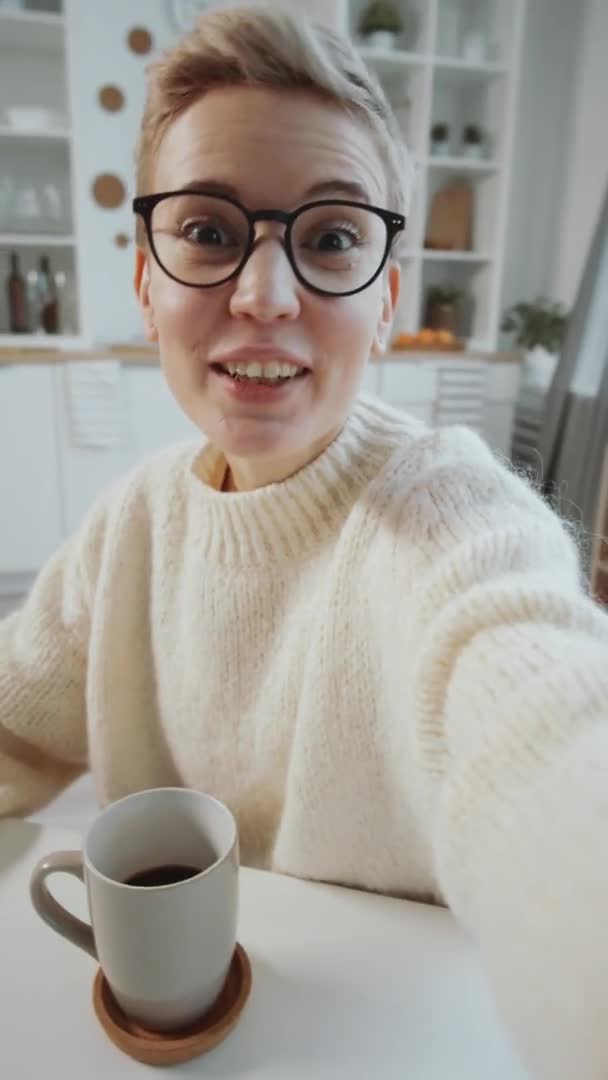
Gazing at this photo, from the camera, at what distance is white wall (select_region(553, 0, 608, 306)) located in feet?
9.41

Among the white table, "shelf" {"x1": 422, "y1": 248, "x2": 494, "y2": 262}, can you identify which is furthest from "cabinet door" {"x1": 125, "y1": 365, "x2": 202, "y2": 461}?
the white table

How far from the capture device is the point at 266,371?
→ 20.7 inches

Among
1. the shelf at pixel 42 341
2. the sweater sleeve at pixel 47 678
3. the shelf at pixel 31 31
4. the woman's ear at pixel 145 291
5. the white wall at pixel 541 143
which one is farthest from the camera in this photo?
the white wall at pixel 541 143

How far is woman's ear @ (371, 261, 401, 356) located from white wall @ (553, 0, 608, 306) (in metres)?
2.62

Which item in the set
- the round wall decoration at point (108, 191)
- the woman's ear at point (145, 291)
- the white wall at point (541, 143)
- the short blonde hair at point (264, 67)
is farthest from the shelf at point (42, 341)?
the short blonde hair at point (264, 67)

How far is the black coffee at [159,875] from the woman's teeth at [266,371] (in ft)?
1.11

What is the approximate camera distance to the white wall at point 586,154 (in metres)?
2.87

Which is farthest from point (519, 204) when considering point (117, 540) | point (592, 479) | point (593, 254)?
point (117, 540)

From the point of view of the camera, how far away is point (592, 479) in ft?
8.51

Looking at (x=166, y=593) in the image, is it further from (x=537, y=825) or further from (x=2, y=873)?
(x=537, y=825)

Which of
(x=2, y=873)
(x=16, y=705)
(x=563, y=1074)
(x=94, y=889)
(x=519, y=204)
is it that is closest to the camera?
(x=563, y=1074)

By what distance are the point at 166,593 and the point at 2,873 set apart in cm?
27

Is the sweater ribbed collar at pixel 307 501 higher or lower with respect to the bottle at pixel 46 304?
lower

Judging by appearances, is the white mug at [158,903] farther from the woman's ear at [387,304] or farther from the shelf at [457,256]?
the shelf at [457,256]
